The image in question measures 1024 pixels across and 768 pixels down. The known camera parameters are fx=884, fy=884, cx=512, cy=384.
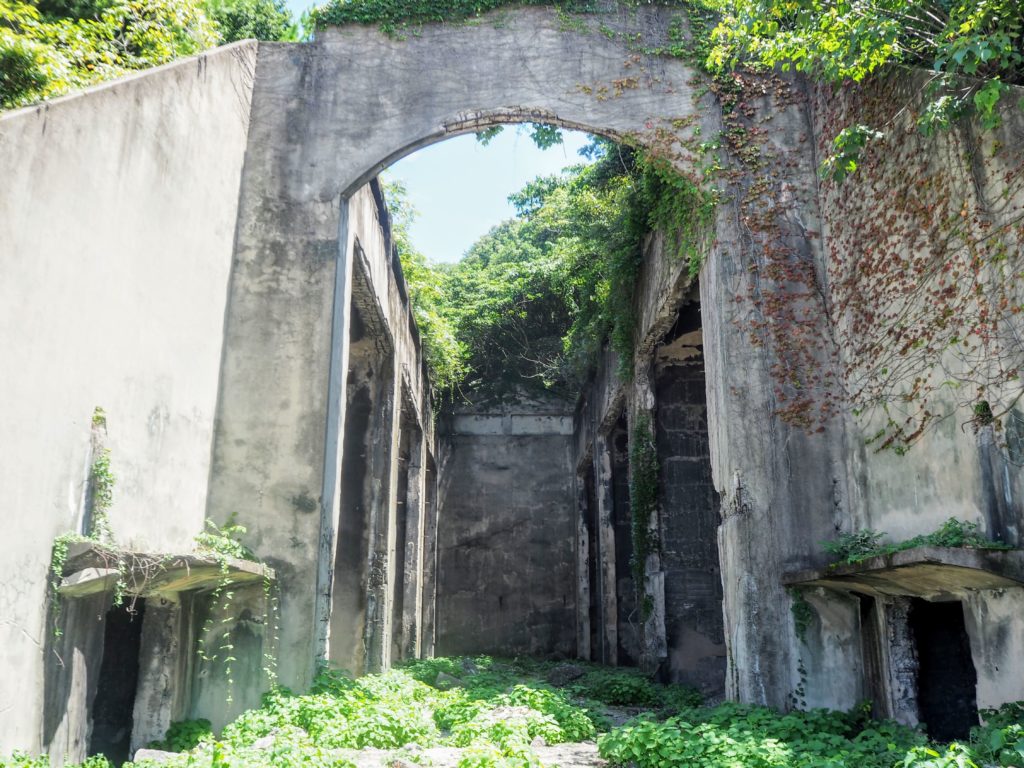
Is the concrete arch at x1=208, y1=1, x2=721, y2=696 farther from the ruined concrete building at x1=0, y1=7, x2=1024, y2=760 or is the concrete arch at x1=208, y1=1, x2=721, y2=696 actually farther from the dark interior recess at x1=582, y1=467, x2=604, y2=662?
the dark interior recess at x1=582, y1=467, x2=604, y2=662

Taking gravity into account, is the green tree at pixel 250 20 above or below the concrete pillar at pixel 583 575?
above

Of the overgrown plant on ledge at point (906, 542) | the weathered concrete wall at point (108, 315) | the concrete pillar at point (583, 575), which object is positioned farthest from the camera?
the concrete pillar at point (583, 575)

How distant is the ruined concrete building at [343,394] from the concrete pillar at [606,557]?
3.35 metres

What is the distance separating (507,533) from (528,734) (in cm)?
1319

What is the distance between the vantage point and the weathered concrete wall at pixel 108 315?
536cm

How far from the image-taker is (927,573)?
622 centimetres

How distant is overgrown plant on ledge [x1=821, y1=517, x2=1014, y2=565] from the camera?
5973mm

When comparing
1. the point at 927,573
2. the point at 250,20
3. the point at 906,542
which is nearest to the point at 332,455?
the point at 906,542

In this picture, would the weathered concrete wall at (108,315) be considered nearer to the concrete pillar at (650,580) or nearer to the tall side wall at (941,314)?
the tall side wall at (941,314)

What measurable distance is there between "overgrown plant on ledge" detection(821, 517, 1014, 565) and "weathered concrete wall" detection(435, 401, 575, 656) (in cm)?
1257

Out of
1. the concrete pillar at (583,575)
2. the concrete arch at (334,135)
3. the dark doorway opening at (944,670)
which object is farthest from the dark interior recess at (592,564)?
the dark doorway opening at (944,670)

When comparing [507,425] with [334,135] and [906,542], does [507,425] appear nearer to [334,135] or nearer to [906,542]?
[334,135]

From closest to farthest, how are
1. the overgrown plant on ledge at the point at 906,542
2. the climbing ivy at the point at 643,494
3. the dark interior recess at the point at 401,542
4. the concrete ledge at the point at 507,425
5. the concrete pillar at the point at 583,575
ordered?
the overgrown plant on ledge at the point at 906,542 < the climbing ivy at the point at 643,494 < the dark interior recess at the point at 401,542 < the concrete pillar at the point at 583,575 < the concrete ledge at the point at 507,425

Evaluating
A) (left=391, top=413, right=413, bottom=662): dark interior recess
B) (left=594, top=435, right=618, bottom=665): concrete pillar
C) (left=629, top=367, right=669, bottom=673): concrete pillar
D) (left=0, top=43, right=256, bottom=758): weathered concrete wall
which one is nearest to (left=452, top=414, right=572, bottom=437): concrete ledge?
(left=391, top=413, right=413, bottom=662): dark interior recess
